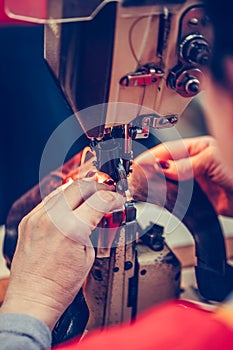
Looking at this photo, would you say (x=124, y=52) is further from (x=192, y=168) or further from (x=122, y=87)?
(x=192, y=168)

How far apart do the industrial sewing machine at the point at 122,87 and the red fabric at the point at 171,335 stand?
0.37m

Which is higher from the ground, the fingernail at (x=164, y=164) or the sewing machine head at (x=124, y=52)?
the sewing machine head at (x=124, y=52)

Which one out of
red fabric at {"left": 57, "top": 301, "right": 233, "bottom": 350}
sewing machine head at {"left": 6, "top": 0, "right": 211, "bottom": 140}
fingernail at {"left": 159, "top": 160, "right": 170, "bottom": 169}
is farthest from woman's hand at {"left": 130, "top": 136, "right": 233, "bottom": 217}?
red fabric at {"left": 57, "top": 301, "right": 233, "bottom": 350}

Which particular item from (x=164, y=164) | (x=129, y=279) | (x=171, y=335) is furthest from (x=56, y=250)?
(x=164, y=164)

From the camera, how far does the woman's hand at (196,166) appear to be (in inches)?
54.4

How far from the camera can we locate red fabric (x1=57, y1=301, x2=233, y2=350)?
694 mm

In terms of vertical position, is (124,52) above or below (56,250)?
above

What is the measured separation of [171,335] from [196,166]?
2.62 feet

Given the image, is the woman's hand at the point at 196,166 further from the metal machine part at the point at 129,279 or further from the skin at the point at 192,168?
the metal machine part at the point at 129,279

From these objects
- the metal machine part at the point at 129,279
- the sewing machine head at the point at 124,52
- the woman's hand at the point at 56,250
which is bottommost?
the metal machine part at the point at 129,279

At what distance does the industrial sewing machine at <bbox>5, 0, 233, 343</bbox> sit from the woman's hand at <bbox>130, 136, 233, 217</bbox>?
208 millimetres

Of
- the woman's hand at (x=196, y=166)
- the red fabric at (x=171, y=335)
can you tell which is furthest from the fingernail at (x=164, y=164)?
the red fabric at (x=171, y=335)

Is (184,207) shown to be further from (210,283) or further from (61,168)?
(61,168)

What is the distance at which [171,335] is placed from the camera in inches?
27.8
